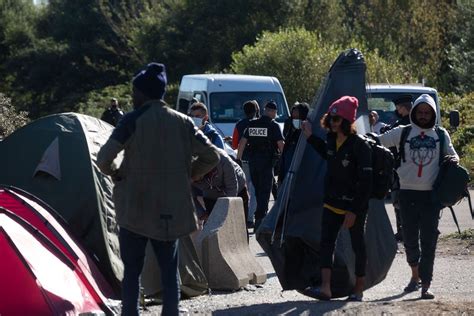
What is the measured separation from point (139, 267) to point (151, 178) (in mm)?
620

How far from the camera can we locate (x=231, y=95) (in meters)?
22.4

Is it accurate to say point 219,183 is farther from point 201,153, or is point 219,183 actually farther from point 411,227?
point 201,153

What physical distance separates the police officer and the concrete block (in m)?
3.31

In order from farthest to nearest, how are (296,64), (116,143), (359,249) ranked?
(296,64) < (359,249) < (116,143)

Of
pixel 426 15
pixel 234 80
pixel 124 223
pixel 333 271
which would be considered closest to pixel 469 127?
pixel 234 80

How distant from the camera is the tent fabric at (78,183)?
9.24m

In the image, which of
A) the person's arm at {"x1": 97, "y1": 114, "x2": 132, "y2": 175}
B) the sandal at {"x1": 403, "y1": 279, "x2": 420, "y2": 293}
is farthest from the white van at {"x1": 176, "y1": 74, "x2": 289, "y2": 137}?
the person's arm at {"x1": 97, "y1": 114, "x2": 132, "y2": 175}

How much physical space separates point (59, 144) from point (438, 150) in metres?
3.25

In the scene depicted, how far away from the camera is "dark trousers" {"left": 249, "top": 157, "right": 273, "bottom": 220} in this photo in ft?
46.8

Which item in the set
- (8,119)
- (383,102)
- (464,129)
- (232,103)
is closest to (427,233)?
(8,119)

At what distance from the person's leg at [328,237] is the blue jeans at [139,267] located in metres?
1.74

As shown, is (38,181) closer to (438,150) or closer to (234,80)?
(438,150)

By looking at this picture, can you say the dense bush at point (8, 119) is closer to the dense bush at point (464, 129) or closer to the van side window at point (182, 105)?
the van side window at point (182, 105)

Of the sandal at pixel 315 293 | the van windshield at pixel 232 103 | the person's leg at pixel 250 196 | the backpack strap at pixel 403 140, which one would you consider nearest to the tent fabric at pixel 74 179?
the sandal at pixel 315 293
